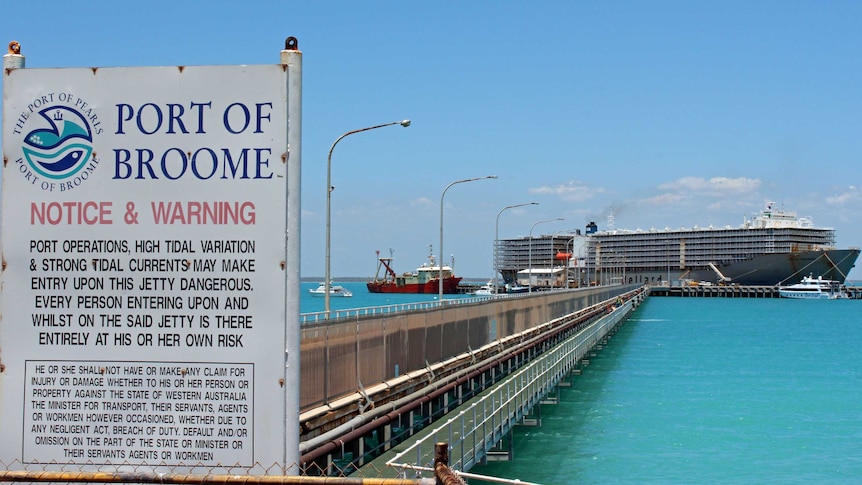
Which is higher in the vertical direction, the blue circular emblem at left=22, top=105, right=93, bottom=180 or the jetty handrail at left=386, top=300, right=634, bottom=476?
the blue circular emblem at left=22, top=105, right=93, bottom=180

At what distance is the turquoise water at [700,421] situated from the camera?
94.1ft

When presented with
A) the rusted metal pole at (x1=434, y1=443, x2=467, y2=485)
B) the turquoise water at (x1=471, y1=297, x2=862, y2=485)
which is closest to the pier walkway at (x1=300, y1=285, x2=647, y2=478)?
the turquoise water at (x1=471, y1=297, x2=862, y2=485)

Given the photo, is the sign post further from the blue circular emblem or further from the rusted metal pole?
the rusted metal pole

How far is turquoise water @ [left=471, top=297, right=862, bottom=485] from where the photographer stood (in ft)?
94.1

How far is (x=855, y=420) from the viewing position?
4106 cm

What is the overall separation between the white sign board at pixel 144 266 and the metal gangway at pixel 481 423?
3099 mm

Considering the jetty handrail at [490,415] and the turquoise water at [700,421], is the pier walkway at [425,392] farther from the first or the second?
the turquoise water at [700,421]

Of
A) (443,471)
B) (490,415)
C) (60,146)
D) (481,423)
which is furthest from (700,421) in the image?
(60,146)

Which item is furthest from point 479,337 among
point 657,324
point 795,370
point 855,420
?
point 657,324

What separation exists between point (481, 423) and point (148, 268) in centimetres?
1531

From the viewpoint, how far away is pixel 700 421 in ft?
128

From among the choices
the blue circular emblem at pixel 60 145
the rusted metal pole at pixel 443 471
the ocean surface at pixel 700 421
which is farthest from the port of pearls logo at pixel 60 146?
the ocean surface at pixel 700 421

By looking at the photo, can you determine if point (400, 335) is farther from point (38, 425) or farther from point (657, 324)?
point (657, 324)

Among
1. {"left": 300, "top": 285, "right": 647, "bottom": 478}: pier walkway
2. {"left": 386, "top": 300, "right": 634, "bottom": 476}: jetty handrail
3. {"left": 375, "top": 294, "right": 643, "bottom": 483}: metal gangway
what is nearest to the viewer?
{"left": 375, "top": 294, "right": 643, "bottom": 483}: metal gangway
